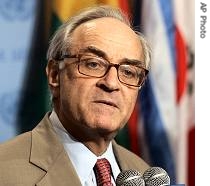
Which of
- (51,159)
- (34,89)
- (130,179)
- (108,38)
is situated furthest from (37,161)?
(34,89)

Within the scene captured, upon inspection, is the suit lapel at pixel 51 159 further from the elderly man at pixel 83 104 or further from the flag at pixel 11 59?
the flag at pixel 11 59

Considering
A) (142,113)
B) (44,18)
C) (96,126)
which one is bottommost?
(142,113)

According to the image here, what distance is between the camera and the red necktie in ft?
4.08

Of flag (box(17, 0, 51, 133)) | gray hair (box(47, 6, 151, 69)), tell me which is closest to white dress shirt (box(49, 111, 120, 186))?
gray hair (box(47, 6, 151, 69))

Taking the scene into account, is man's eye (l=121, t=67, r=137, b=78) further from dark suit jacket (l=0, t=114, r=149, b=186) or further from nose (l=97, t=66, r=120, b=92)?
dark suit jacket (l=0, t=114, r=149, b=186)

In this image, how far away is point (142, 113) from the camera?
1.86 meters

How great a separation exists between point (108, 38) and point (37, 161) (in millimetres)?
382

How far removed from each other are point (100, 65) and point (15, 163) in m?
0.34

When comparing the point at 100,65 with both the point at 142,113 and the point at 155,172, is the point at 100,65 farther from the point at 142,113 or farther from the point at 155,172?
the point at 142,113

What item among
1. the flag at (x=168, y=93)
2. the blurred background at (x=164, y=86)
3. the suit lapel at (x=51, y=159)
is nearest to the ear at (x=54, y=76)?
the suit lapel at (x=51, y=159)

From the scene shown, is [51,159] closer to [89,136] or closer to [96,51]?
[89,136]

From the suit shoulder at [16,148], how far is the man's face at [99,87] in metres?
0.12
